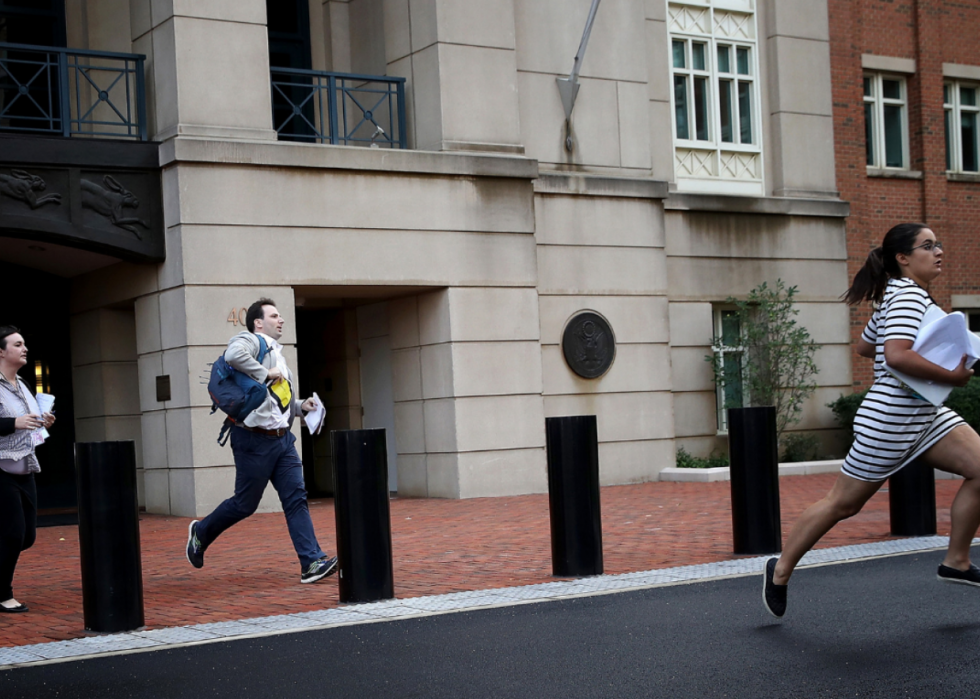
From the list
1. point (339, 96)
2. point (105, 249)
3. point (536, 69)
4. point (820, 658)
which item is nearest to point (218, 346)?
point (105, 249)

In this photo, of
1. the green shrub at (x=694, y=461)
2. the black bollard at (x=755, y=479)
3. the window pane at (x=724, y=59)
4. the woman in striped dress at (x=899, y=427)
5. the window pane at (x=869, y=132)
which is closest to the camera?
the woman in striped dress at (x=899, y=427)

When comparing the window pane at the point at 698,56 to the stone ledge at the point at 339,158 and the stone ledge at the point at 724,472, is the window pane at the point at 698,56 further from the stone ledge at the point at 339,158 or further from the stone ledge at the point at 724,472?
the stone ledge at the point at 724,472

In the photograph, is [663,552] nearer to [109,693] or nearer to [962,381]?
[962,381]

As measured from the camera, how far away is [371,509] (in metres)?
7.26

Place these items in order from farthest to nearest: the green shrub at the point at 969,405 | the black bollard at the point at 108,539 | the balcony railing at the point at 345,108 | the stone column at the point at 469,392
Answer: the green shrub at the point at 969,405 → the balcony railing at the point at 345,108 → the stone column at the point at 469,392 → the black bollard at the point at 108,539

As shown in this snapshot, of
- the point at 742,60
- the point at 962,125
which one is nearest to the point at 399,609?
the point at 742,60

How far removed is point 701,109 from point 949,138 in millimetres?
5675

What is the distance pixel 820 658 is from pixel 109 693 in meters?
2.91

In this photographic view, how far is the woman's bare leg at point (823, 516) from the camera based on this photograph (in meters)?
5.82

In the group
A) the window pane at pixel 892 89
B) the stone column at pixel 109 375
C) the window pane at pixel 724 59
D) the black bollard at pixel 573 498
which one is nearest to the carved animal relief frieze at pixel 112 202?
the stone column at pixel 109 375

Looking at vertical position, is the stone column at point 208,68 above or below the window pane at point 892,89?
below

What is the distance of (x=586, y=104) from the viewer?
1672 cm

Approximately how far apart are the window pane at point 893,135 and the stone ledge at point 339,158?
839cm

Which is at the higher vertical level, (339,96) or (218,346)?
(339,96)
